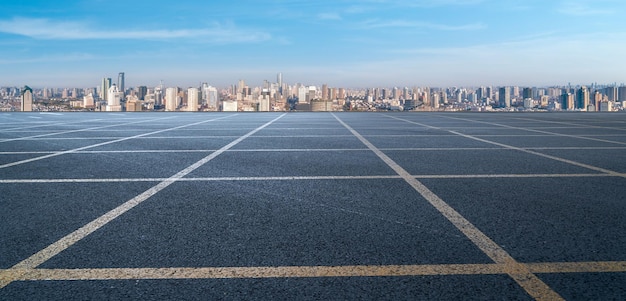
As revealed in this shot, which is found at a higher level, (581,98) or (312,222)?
(581,98)

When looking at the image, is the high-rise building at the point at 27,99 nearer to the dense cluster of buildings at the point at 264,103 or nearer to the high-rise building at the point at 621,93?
the dense cluster of buildings at the point at 264,103

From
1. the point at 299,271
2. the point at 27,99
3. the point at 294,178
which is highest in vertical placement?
the point at 27,99

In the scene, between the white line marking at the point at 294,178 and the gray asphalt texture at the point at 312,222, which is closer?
the gray asphalt texture at the point at 312,222

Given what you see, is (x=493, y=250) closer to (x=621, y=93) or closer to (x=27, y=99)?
(x=27, y=99)

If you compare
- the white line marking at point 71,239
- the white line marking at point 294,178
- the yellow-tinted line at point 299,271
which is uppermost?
the white line marking at point 294,178

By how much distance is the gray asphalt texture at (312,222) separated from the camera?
2678 mm

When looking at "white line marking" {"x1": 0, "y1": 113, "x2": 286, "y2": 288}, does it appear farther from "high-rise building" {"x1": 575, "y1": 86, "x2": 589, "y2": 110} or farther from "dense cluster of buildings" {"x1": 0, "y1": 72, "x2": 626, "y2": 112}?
"high-rise building" {"x1": 575, "y1": 86, "x2": 589, "y2": 110}

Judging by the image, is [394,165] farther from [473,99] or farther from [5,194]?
[473,99]

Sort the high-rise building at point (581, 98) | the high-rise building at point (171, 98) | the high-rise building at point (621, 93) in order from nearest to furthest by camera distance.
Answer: the high-rise building at point (581, 98) → the high-rise building at point (171, 98) → the high-rise building at point (621, 93)

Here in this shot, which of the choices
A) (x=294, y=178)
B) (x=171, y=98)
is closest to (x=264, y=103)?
(x=171, y=98)

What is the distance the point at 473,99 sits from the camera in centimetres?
10781

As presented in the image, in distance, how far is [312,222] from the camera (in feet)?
13.2

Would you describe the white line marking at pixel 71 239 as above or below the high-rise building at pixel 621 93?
below

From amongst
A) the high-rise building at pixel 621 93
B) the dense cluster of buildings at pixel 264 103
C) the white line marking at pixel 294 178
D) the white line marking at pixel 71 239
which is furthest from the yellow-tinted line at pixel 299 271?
the high-rise building at pixel 621 93
